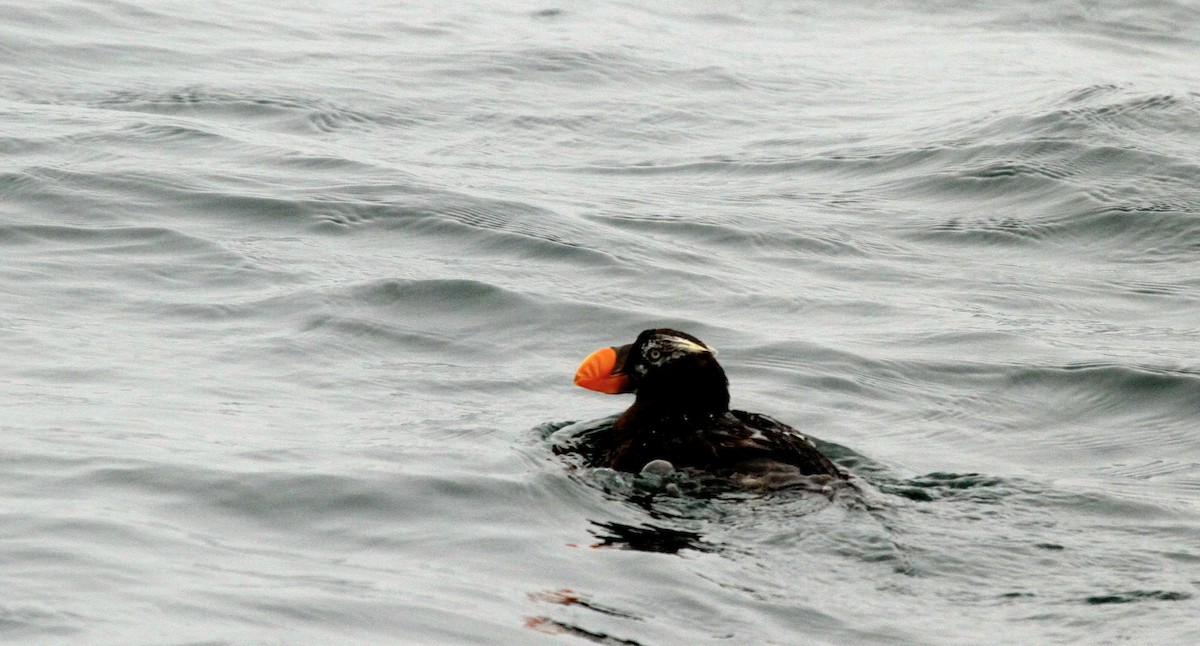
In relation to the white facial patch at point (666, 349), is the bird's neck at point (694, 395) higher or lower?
lower

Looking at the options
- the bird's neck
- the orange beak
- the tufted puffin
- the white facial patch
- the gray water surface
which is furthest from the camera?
the orange beak

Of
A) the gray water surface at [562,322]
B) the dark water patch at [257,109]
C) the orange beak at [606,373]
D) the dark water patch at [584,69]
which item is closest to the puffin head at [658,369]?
the orange beak at [606,373]

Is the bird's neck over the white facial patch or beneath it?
beneath

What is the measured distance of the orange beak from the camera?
705cm

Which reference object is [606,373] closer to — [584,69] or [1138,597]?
[1138,597]

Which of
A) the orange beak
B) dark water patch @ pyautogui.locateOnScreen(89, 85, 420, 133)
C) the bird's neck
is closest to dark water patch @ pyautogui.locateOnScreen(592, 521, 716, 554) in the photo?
the bird's neck

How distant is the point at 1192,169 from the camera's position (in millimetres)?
12383

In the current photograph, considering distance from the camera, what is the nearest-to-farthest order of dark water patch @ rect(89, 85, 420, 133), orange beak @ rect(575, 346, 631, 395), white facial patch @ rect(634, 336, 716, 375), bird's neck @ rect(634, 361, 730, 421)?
1. bird's neck @ rect(634, 361, 730, 421)
2. white facial patch @ rect(634, 336, 716, 375)
3. orange beak @ rect(575, 346, 631, 395)
4. dark water patch @ rect(89, 85, 420, 133)

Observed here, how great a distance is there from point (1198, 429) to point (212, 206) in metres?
6.09

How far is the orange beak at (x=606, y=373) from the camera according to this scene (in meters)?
7.05

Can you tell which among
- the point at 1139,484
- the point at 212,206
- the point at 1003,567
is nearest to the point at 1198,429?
the point at 1139,484

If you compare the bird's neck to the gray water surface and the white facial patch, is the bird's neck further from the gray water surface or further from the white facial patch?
the gray water surface

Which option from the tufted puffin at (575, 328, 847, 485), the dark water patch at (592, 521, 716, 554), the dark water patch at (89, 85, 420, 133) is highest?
the dark water patch at (89, 85, 420, 133)

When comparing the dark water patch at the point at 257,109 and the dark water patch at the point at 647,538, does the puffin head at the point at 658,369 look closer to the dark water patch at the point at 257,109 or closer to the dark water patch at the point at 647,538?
the dark water patch at the point at 647,538
